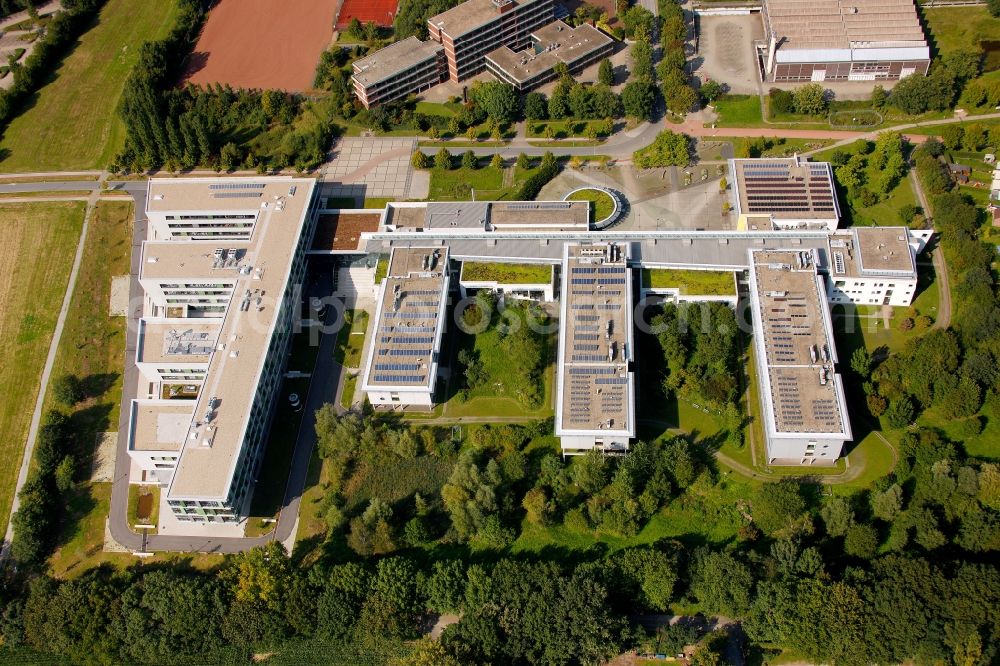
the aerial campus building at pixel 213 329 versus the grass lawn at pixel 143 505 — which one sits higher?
the aerial campus building at pixel 213 329

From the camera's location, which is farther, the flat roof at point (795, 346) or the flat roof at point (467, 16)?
the flat roof at point (467, 16)

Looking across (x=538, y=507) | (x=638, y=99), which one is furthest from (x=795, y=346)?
(x=638, y=99)

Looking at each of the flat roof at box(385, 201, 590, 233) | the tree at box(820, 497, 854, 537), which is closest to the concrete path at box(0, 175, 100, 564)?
the flat roof at box(385, 201, 590, 233)

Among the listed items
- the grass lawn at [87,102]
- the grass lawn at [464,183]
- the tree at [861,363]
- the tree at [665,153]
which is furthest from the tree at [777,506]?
the grass lawn at [87,102]

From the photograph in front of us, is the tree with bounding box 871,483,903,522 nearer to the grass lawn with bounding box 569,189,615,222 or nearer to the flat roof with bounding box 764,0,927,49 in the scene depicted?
the grass lawn with bounding box 569,189,615,222

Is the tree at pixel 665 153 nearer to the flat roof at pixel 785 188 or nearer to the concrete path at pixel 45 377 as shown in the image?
the flat roof at pixel 785 188

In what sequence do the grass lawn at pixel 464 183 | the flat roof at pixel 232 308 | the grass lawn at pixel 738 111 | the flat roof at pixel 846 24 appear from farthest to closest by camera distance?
the flat roof at pixel 846 24 → the grass lawn at pixel 738 111 → the grass lawn at pixel 464 183 → the flat roof at pixel 232 308

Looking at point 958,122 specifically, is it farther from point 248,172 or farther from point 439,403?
point 248,172

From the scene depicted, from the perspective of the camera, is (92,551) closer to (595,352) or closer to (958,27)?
(595,352)
